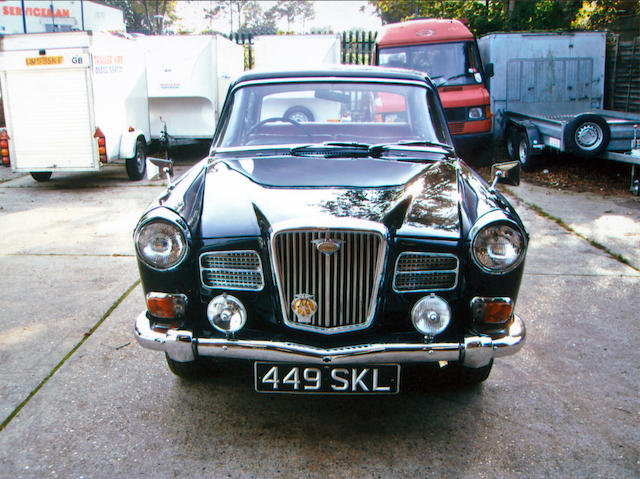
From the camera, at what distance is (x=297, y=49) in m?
12.3

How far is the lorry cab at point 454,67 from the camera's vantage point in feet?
31.7

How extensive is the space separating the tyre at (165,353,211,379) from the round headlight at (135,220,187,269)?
0.72 m

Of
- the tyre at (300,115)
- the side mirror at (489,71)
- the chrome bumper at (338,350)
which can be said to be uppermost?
the side mirror at (489,71)

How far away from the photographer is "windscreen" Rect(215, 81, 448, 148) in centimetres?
384

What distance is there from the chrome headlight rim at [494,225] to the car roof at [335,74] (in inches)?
65.4

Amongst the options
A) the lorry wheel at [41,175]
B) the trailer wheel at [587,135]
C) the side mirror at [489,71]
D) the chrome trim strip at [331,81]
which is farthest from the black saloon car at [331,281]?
the lorry wheel at [41,175]

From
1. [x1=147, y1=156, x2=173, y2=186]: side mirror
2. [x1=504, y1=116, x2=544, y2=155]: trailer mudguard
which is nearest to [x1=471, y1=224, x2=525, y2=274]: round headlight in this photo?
[x1=147, y1=156, x2=173, y2=186]: side mirror

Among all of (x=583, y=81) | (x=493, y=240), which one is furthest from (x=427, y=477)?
(x=583, y=81)

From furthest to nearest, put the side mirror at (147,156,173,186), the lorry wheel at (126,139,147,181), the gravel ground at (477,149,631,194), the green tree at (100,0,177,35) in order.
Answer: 1. the green tree at (100,0,177,35)
2. the lorry wheel at (126,139,147,181)
3. the gravel ground at (477,149,631,194)
4. the side mirror at (147,156,173,186)

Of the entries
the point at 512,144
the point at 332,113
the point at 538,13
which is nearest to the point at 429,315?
the point at 332,113

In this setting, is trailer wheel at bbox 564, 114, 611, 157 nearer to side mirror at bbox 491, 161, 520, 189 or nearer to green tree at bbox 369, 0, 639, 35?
side mirror at bbox 491, 161, 520, 189

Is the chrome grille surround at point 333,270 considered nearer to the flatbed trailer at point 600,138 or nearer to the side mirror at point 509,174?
the side mirror at point 509,174

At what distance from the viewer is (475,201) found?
2908 millimetres

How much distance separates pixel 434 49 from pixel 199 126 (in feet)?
15.5
